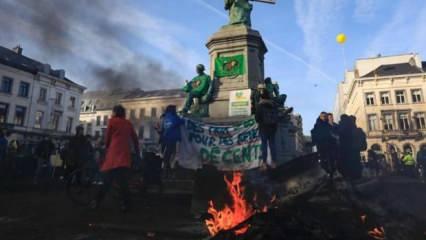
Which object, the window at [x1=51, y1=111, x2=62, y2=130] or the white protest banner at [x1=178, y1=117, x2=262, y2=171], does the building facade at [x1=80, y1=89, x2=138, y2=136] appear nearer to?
the window at [x1=51, y1=111, x2=62, y2=130]

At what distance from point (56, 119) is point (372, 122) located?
53611mm

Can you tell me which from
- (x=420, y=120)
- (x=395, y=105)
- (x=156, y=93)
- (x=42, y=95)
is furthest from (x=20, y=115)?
(x=420, y=120)

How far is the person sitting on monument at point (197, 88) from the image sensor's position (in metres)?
11.5

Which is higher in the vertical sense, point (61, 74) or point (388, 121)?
point (61, 74)

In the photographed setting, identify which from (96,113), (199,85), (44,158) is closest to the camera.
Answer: (199,85)

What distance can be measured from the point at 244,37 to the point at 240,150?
17.8 ft

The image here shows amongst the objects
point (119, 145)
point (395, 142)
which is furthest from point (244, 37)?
point (395, 142)

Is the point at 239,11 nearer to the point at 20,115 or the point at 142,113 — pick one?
the point at 20,115

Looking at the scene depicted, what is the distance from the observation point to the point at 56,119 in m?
49.1

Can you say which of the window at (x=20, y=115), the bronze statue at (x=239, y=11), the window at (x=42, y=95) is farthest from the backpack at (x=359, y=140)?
the window at (x=42, y=95)

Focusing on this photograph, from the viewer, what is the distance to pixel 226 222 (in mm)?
4797

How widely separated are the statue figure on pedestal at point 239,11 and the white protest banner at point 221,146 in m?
6.07

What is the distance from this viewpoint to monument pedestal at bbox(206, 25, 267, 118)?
11477 millimetres

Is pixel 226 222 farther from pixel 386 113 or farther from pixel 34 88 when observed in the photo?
pixel 386 113
